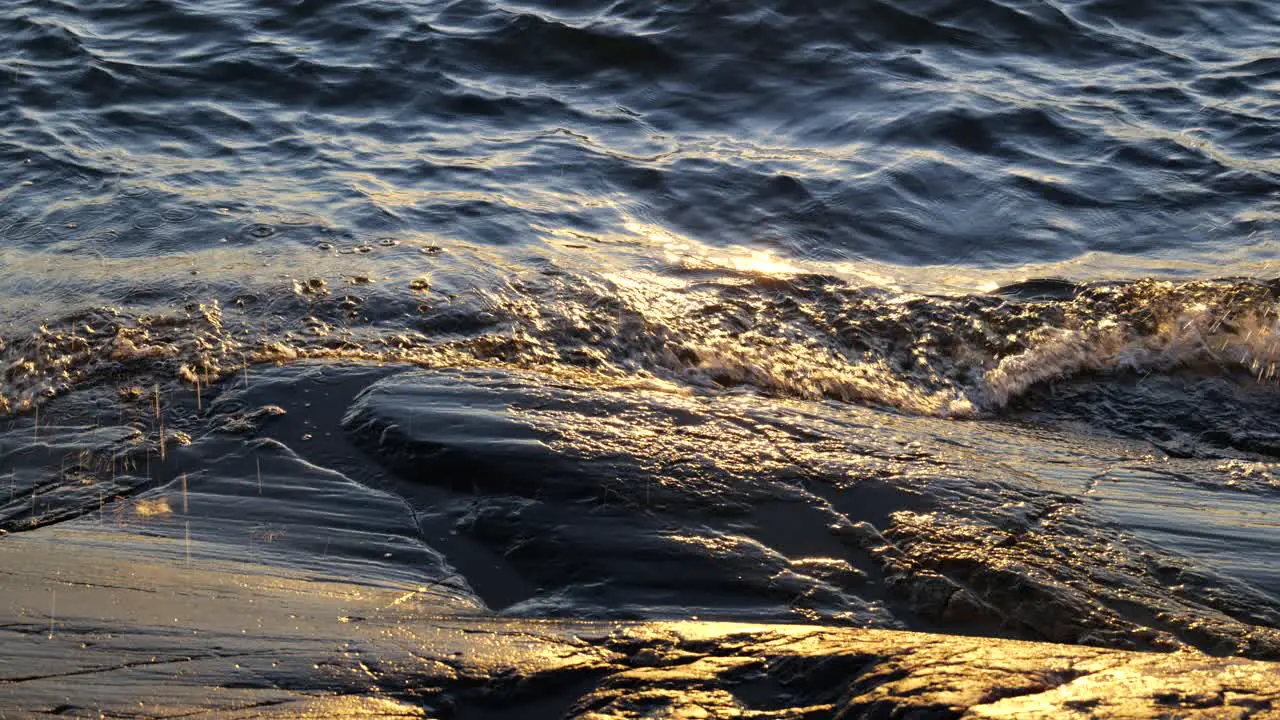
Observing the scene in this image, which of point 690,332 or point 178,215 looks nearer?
point 690,332

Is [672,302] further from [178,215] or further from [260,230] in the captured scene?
[178,215]

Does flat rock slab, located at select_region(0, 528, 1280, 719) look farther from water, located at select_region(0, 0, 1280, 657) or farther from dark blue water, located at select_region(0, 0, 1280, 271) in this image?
dark blue water, located at select_region(0, 0, 1280, 271)

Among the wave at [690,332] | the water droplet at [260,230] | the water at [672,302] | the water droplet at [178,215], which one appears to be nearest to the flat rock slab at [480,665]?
the water at [672,302]

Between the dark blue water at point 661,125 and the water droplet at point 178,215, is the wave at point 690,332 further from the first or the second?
the water droplet at point 178,215

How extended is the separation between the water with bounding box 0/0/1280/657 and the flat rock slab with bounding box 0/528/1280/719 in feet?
0.70

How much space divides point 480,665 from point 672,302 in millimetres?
3078

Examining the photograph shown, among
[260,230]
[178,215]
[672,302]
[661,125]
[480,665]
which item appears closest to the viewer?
[480,665]

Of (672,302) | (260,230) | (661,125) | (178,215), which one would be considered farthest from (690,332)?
(661,125)

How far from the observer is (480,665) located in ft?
7.87

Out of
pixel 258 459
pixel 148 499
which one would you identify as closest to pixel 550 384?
pixel 258 459

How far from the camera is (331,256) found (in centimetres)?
556

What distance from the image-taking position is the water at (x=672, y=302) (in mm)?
3037

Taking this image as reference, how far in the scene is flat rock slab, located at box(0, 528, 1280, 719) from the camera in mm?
2146

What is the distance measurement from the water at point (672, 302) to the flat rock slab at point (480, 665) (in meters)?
0.21
